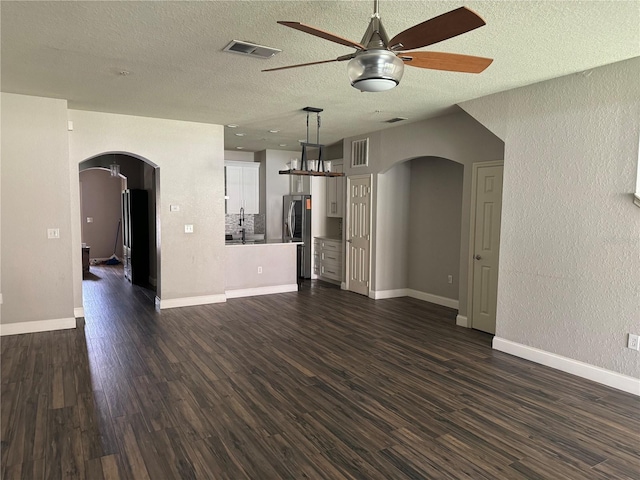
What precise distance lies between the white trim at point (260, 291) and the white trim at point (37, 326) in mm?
2347

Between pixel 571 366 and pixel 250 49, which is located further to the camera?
pixel 571 366

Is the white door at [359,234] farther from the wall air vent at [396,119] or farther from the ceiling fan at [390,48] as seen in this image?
the ceiling fan at [390,48]

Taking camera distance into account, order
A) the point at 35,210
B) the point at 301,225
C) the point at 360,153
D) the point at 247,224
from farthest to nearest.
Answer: the point at 247,224, the point at 301,225, the point at 360,153, the point at 35,210

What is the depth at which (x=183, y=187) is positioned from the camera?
6.25m

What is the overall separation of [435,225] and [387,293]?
4.51 ft

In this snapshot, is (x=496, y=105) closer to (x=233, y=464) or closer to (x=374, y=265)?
(x=374, y=265)

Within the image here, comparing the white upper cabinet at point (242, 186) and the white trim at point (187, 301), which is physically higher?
the white upper cabinet at point (242, 186)

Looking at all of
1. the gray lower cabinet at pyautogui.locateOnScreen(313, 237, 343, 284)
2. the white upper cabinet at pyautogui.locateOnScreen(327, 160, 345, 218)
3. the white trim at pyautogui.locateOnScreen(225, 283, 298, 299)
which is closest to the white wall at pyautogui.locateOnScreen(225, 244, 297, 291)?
the white trim at pyautogui.locateOnScreen(225, 283, 298, 299)

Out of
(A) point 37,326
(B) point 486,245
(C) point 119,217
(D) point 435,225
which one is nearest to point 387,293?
(D) point 435,225

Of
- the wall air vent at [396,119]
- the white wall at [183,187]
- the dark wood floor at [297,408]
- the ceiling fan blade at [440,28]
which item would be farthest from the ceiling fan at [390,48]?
the white wall at [183,187]

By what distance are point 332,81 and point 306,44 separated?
3.08 feet

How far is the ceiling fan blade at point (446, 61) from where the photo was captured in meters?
2.32

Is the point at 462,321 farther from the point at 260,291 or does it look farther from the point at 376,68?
the point at 376,68

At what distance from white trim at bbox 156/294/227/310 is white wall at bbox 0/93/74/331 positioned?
4.18ft
